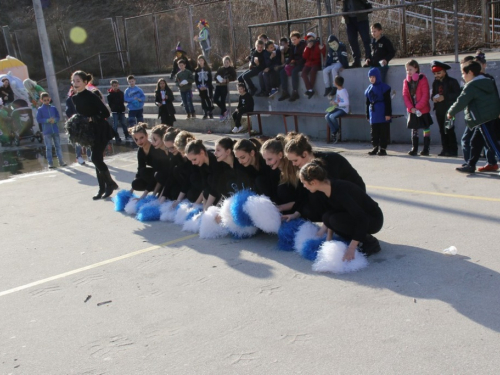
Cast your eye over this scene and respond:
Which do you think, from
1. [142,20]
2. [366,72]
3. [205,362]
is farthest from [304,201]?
[142,20]

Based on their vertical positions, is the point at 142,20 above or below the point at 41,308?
above

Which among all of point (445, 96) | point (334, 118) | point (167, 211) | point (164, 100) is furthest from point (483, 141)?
point (164, 100)

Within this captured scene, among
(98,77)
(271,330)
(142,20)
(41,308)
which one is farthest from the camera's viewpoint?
(98,77)

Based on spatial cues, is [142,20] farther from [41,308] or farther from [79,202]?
[41,308]

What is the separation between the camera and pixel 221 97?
15367mm

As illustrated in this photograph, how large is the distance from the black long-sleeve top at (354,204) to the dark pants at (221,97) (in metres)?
10.6

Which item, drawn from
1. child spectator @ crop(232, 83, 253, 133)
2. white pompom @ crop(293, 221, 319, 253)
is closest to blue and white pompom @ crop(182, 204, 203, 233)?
white pompom @ crop(293, 221, 319, 253)

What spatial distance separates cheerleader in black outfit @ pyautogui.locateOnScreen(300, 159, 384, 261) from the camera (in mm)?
4846

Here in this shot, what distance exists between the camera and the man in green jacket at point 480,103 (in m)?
7.89

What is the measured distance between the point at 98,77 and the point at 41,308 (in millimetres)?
21765

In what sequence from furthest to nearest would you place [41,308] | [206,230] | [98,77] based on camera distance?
1. [98,77]
2. [206,230]
3. [41,308]

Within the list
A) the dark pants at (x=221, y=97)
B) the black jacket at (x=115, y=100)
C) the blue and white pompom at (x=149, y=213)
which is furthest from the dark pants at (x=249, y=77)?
the blue and white pompom at (x=149, y=213)

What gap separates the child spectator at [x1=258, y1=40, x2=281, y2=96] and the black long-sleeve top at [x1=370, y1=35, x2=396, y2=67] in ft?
9.76

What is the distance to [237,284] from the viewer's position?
16.6 feet
